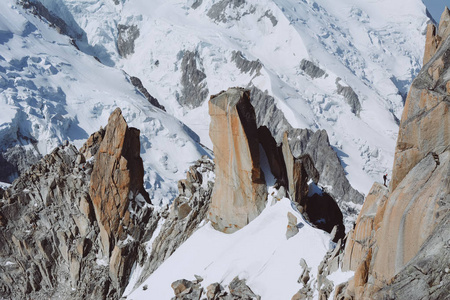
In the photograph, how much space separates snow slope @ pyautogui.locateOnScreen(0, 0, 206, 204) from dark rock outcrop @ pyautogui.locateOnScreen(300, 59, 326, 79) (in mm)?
38055

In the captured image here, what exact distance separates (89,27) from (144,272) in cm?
12940

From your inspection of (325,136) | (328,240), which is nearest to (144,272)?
(328,240)

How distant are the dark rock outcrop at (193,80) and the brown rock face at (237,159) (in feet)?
328

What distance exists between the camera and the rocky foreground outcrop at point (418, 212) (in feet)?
40.0

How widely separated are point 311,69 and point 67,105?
65.2m

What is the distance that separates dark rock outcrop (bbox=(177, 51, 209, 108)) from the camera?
12738cm

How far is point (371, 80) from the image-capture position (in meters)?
133

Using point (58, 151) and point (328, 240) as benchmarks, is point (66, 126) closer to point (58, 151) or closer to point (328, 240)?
point (58, 151)

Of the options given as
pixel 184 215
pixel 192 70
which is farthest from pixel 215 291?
pixel 192 70

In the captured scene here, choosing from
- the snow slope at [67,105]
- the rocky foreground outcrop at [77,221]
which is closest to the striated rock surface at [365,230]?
the rocky foreground outcrop at [77,221]

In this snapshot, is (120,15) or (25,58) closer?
(25,58)

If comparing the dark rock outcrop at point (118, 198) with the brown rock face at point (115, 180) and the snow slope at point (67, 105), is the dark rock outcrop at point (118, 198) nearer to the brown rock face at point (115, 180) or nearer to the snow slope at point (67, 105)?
the brown rock face at point (115, 180)

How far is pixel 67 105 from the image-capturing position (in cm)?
9850

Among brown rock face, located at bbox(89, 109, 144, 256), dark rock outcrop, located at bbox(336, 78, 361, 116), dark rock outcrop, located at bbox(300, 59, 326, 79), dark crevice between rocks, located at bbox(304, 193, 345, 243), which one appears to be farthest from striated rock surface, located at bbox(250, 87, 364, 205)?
brown rock face, located at bbox(89, 109, 144, 256)
